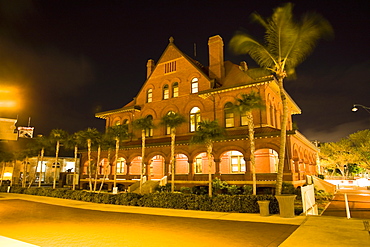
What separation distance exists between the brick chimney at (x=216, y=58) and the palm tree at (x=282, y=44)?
1421cm

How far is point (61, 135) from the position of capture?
2889cm

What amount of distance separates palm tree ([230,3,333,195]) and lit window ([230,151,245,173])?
39.3 feet

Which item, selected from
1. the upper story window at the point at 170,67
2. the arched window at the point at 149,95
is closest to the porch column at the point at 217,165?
the upper story window at the point at 170,67

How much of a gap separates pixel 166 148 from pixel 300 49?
16.5m

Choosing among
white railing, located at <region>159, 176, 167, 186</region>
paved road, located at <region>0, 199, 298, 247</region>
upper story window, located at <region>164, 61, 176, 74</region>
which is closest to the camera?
paved road, located at <region>0, 199, 298, 247</region>

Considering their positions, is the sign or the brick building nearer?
the brick building

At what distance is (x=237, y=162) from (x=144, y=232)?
1758cm

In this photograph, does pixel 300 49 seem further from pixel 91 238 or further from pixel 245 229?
pixel 91 238

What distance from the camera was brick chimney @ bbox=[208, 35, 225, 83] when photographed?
94.6ft

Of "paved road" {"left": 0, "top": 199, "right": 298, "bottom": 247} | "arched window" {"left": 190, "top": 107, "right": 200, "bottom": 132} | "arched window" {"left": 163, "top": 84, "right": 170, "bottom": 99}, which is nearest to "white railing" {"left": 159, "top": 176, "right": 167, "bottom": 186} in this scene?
"arched window" {"left": 190, "top": 107, "right": 200, "bottom": 132}

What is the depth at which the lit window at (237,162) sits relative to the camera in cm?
2517

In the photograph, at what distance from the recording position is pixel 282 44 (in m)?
13.7

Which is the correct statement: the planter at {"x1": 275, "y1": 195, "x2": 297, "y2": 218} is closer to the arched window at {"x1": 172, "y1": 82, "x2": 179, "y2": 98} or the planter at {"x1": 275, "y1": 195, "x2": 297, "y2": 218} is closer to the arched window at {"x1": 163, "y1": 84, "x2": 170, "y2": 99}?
the arched window at {"x1": 172, "y1": 82, "x2": 179, "y2": 98}

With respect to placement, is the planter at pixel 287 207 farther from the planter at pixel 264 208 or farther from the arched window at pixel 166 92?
the arched window at pixel 166 92
